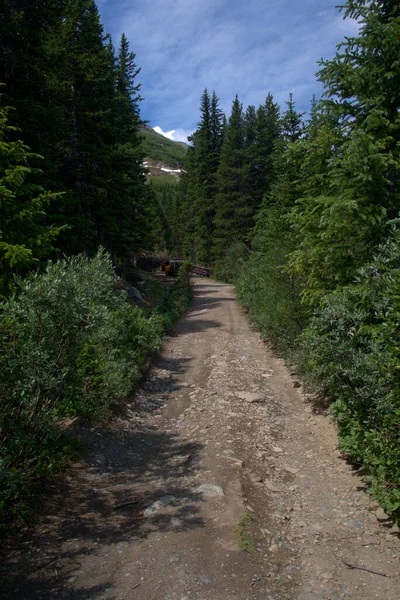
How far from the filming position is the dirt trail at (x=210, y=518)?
3.48 metres

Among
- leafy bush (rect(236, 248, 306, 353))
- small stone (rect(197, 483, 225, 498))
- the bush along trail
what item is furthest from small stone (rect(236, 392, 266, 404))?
the bush along trail

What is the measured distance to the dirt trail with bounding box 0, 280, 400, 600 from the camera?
3477 mm

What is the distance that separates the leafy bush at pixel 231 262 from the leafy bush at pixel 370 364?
28.7 meters

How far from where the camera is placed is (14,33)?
412 inches

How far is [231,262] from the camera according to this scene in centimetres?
3888

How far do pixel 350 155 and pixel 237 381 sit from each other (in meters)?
5.81

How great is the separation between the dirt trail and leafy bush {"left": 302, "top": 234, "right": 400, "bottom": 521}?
52 centimetres

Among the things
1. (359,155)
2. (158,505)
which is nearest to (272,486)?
(158,505)

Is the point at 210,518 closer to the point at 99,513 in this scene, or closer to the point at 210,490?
the point at 210,490

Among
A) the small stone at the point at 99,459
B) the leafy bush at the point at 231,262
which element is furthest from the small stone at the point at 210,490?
the leafy bush at the point at 231,262

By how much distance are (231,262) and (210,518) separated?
35.1 metres

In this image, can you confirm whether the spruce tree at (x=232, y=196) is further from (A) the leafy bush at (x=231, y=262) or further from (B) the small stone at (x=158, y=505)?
(B) the small stone at (x=158, y=505)

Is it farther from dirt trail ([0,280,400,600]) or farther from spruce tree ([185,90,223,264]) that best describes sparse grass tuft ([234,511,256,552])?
spruce tree ([185,90,223,264])

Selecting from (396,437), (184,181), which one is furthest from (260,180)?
(396,437)
